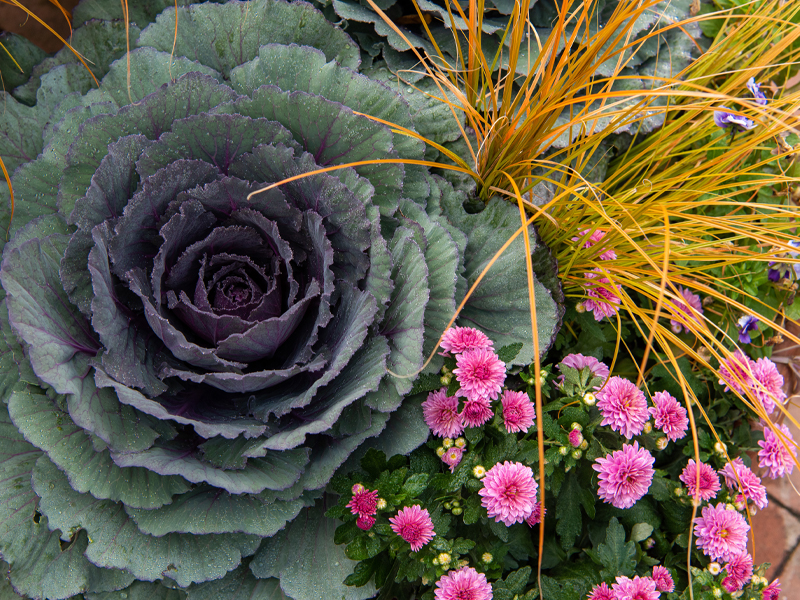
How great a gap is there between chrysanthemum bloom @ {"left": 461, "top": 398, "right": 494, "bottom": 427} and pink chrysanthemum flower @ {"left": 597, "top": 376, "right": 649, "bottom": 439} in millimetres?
265

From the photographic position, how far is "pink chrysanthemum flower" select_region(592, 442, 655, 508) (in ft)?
→ 3.65

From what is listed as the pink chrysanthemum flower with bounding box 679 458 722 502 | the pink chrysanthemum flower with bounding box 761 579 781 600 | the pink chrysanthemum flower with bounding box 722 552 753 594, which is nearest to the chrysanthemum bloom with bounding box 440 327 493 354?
the pink chrysanthemum flower with bounding box 679 458 722 502

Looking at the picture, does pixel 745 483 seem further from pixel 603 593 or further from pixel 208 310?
pixel 208 310

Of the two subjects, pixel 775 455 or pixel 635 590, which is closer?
pixel 635 590

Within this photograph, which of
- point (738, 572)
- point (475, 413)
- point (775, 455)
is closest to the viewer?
point (475, 413)

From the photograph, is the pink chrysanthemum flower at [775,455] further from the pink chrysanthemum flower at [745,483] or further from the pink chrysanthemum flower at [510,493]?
the pink chrysanthemum flower at [510,493]

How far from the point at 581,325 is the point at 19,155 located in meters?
1.47

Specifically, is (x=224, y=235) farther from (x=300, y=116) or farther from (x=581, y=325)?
(x=581, y=325)

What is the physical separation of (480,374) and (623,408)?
36cm

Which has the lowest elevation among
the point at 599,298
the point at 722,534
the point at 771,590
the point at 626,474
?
the point at 771,590

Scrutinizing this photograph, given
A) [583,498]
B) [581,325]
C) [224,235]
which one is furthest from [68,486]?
[581,325]

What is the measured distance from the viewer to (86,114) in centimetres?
114

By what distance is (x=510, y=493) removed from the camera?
1.03 meters

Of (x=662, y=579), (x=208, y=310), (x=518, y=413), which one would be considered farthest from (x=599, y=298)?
(x=208, y=310)
